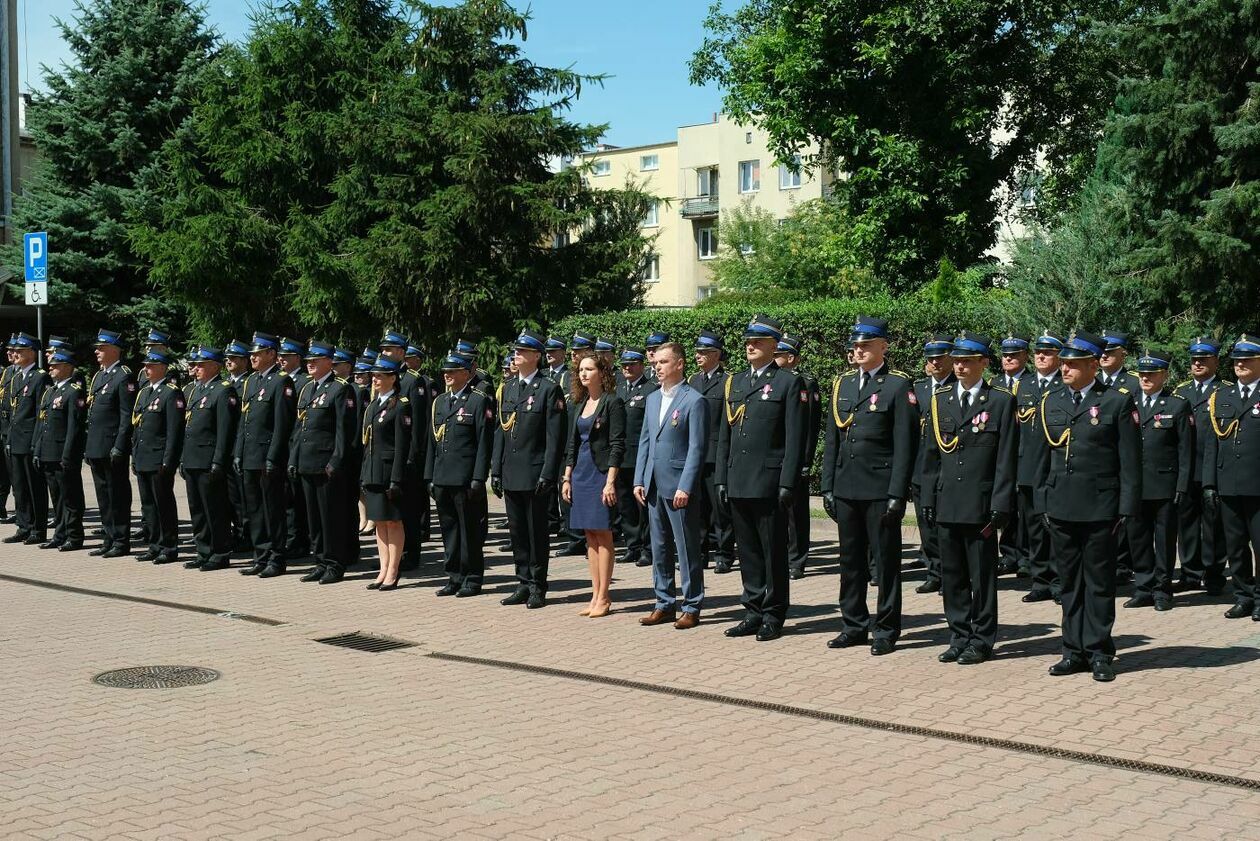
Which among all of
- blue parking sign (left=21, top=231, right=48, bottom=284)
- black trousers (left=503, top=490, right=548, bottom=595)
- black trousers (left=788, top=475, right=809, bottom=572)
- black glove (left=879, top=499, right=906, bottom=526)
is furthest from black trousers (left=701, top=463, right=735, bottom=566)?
blue parking sign (left=21, top=231, right=48, bottom=284)

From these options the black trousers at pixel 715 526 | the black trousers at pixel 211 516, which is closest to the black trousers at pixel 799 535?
the black trousers at pixel 715 526

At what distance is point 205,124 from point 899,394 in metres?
21.3

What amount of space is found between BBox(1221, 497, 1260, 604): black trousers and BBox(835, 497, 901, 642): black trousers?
3.02 meters

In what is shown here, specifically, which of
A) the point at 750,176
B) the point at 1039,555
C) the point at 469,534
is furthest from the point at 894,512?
the point at 750,176

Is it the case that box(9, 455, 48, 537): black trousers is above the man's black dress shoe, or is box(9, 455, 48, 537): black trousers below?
above

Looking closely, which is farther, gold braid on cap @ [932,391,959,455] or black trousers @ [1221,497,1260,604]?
black trousers @ [1221,497,1260,604]

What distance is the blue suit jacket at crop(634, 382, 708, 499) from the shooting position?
9.53 metres

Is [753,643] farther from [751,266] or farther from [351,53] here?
[751,266]

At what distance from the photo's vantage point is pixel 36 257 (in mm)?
19078

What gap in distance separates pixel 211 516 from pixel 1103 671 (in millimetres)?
8830

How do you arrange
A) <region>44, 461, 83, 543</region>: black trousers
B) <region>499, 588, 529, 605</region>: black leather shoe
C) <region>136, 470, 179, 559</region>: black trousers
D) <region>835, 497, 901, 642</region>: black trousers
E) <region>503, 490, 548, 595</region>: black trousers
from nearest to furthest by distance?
<region>835, 497, 901, 642</region>: black trousers < <region>503, 490, 548, 595</region>: black trousers < <region>499, 588, 529, 605</region>: black leather shoe < <region>136, 470, 179, 559</region>: black trousers < <region>44, 461, 83, 543</region>: black trousers

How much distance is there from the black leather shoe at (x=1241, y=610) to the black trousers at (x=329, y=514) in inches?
296

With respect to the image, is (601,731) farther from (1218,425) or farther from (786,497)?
(1218,425)

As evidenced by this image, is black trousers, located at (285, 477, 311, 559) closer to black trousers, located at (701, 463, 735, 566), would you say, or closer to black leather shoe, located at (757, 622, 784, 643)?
black trousers, located at (701, 463, 735, 566)
